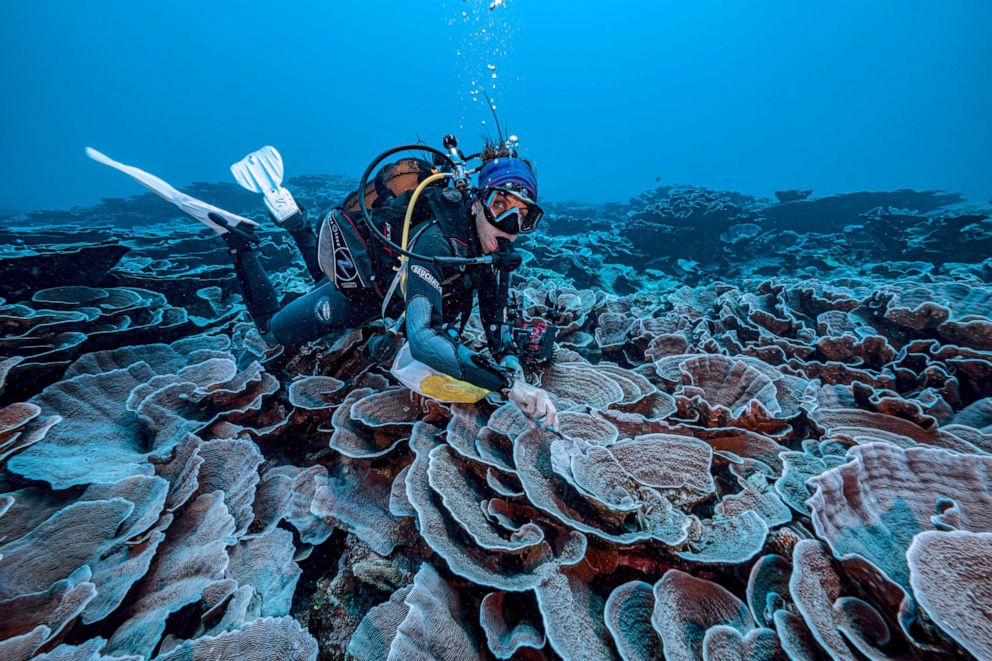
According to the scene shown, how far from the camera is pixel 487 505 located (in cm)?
201

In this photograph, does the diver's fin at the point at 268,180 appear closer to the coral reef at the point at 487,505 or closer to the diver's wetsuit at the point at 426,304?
the diver's wetsuit at the point at 426,304

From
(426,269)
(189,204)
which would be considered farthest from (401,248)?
(189,204)

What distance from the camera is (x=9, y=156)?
86.7 meters

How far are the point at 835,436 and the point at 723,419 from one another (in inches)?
28.0

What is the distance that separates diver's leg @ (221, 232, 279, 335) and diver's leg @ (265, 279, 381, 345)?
0.55m

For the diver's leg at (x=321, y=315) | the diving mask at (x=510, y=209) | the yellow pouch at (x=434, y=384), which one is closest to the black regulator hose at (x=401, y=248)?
the diving mask at (x=510, y=209)

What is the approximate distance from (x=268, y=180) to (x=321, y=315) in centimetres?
235

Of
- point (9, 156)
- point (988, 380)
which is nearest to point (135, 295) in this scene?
point (988, 380)

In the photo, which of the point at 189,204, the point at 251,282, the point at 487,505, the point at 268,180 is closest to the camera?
the point at 487,505

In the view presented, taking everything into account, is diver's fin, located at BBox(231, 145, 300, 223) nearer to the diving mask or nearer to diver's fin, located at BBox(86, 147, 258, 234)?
diver's fin, located at BBox(86, 147, 258, 234)

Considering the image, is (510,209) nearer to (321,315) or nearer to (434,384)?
(434,384)

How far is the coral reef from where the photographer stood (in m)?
1.52

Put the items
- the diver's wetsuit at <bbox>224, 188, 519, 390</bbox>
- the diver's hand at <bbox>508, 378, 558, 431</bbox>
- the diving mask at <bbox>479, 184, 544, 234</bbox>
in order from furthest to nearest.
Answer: the diving mask at <bbox>479, 184, 544, 234</bbox> → the diver's wetsuit at <bbox>224, 188, 519, 390</bbox> → the diver's hand at <bbox>508, 378, 558, 431</bbox>

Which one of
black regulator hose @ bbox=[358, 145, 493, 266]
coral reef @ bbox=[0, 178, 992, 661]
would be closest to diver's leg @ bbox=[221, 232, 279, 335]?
coral reef @ bbox=[0, 178, 992, 661]
